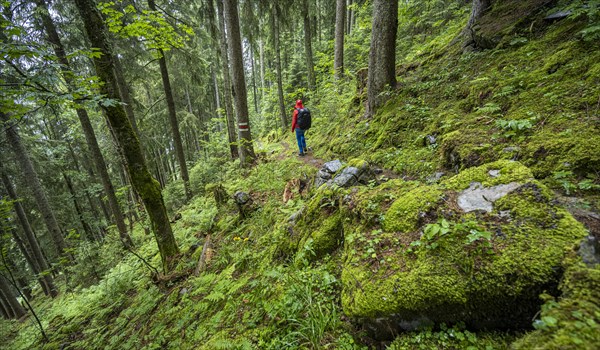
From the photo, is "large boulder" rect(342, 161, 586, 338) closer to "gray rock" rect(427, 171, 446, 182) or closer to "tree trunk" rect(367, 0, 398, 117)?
"gray rock" rect(427, 171, 446, 182)

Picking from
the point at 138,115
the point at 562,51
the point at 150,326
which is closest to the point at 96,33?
the point at 150,326

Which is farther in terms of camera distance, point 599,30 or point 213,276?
point 213,276

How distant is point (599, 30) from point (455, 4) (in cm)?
867

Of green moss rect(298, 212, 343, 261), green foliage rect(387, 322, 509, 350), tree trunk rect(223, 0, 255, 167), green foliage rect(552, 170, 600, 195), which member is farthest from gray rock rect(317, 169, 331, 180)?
tree trunk rect(223, 0, 255, 167)

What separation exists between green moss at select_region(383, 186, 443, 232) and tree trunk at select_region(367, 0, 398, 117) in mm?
4503

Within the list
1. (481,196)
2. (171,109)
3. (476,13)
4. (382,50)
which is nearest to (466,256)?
(481,196)

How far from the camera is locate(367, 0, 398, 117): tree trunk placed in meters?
5.72

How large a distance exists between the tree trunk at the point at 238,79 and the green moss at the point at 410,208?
681cm

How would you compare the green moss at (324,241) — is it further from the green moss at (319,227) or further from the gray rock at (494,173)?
the gray rock at (494,173)

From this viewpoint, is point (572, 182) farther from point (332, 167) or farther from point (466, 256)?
point (332, 167)

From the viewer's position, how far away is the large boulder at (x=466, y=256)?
1.53m

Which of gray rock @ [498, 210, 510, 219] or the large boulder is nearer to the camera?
the large boulder

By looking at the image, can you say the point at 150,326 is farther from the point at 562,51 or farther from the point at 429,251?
the point at 562,51

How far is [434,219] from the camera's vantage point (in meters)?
2.26
